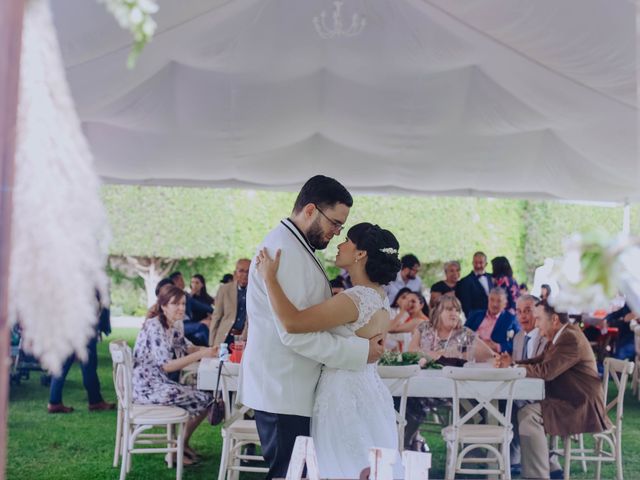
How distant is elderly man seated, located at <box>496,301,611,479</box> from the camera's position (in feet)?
A: 18.8

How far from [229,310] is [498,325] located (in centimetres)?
282

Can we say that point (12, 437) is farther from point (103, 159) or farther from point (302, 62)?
point (302, 62)

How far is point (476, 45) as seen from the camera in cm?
646

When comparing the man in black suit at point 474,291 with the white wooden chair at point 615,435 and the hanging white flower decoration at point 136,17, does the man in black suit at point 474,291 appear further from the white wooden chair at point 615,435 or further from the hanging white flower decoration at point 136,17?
the hanging white flower decoration at point 136,17

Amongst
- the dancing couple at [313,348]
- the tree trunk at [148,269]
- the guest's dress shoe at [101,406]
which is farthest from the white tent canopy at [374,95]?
the guest's dress shoe at [101,406]

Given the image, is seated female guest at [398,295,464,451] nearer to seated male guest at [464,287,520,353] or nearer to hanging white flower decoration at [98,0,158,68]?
seated male guest at [464,287,520,353]

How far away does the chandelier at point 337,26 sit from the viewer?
6.43 meters

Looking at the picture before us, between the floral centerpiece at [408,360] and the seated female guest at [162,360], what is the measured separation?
3.82ft

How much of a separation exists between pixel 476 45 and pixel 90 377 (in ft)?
15.2

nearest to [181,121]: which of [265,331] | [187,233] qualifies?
[265,331]

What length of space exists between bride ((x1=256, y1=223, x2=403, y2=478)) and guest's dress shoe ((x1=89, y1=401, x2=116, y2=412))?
19.2ft

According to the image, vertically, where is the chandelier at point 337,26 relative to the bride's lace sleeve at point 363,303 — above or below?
above

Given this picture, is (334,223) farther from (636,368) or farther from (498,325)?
(636,368)

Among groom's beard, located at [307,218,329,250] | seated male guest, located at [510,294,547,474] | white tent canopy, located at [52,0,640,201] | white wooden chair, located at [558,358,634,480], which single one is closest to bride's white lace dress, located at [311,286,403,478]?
groom's beard, located at [307,218,329,250]
